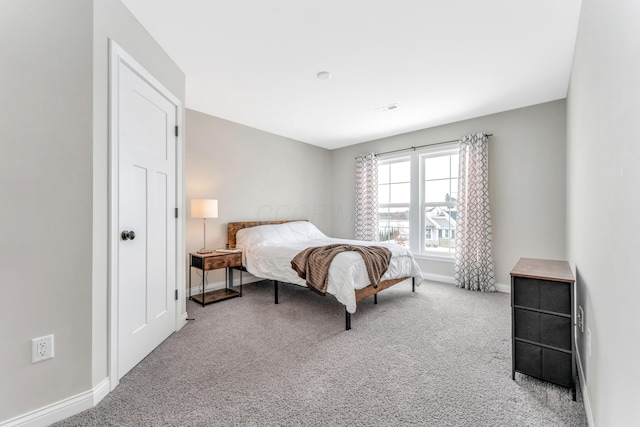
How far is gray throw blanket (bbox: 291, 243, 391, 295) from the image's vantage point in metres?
2.91

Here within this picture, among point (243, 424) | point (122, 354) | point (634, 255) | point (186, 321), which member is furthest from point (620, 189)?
point (186, 321)

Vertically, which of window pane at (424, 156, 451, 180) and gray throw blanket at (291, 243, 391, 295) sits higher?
window pane at (424, 156, 451, 180)

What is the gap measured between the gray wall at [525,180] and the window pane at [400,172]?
32.3 inches

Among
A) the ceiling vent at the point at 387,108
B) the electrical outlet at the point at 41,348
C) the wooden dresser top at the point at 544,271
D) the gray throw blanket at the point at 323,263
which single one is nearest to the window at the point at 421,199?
the ceiling vent at the point at 387,108

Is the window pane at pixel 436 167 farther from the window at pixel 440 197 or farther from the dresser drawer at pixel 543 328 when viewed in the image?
the dresser drawer at pixel 543 328

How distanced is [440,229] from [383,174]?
4.81ft

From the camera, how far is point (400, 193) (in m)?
5.08

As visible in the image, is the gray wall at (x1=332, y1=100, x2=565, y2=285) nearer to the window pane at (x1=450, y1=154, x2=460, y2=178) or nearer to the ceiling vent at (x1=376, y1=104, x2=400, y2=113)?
the window pane at (x1=450, y1=154, x2=460, y2=178)

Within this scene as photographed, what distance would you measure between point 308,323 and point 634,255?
2.47 meters

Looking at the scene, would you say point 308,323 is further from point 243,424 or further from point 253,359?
point 243,424

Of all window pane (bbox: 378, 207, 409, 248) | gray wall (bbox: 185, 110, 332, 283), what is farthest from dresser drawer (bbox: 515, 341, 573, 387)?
gray wall (bbox: 185, 110, 332, 283)

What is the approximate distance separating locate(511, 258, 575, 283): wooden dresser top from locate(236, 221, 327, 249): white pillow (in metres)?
2.89

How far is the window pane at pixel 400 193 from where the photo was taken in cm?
496

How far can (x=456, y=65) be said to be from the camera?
2.65m
